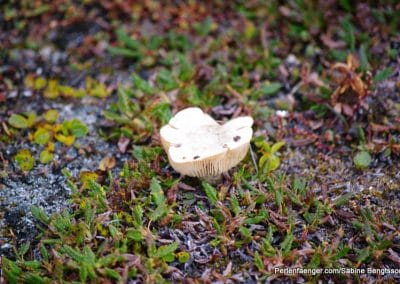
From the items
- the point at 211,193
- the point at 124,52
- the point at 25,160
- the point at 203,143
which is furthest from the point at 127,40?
the point at 211,193

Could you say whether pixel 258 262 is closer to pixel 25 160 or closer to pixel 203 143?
pixel 203 143

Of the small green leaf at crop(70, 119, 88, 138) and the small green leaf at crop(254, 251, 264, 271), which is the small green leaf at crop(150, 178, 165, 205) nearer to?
Answer: the small green leaf at crop(254, 251, 264, 271)

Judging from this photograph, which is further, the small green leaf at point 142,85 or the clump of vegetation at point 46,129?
the small green leaf at point 142,85

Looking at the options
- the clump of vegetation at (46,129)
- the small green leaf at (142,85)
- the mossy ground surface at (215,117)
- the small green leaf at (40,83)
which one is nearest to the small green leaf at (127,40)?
the mossy ground surface at (215,117)

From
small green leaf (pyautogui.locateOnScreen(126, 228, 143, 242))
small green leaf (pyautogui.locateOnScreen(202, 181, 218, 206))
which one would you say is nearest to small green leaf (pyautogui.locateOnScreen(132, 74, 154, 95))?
small green leaf (pyautogui.locateOnScreen(202, 181, 218, 206))

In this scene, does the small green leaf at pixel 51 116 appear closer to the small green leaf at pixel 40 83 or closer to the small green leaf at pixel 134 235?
the small green leaf at pixel 40 83

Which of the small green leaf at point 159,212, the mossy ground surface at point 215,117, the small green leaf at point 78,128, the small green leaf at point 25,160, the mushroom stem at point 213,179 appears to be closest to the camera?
the mossy ground surface at point 215,117
